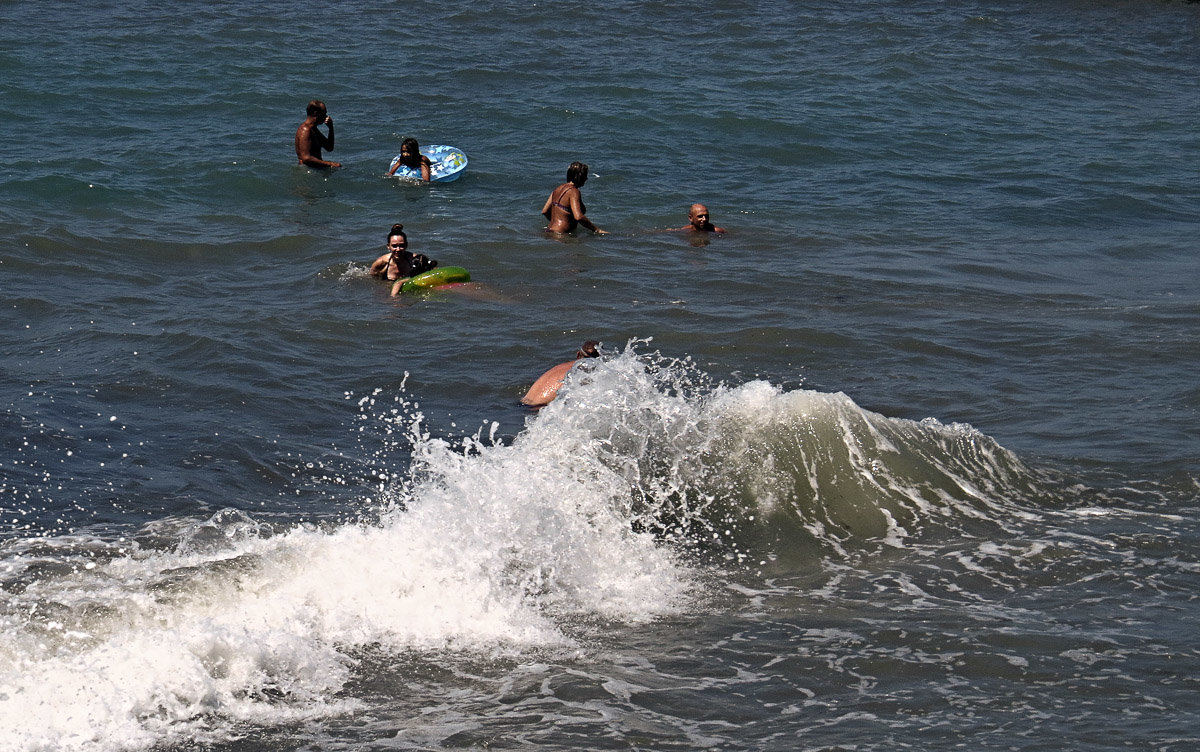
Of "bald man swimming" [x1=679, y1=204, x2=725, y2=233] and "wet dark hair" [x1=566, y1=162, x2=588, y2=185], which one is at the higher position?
"wet dark hair" [x1=566, y1=162, x2=588, y2=185]

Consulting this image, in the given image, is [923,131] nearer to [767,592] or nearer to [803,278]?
[803,278]

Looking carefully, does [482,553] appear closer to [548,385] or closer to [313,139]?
[548,385]

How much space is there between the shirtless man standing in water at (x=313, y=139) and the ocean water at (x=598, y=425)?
27 cm

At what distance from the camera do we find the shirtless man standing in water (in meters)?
17.6

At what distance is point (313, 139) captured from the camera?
17.7 m

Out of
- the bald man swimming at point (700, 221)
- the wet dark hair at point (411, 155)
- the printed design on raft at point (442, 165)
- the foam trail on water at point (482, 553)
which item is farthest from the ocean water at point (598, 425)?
the bald man swimming at point (700, 221)

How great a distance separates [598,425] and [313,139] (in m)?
10.4

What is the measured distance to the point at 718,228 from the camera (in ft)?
51.7

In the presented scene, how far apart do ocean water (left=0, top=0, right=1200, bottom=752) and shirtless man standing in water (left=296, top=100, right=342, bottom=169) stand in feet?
0.87

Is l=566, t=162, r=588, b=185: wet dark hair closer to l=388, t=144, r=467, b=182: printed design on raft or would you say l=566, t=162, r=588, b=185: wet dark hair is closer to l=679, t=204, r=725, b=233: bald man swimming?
l=679, t=204, r=725, b=233: bald man swimming

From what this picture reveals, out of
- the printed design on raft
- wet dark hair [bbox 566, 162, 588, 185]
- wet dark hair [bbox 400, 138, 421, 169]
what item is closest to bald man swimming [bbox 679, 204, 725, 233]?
wet dark hair [bbox 566, 162, 588, 185]

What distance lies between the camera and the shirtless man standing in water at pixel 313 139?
17578mm

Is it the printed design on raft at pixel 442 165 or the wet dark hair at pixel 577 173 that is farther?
the printed design on raft at pixel 442 165

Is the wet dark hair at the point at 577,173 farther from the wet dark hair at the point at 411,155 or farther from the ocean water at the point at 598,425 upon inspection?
the wet dark hair at the point at 411,155
